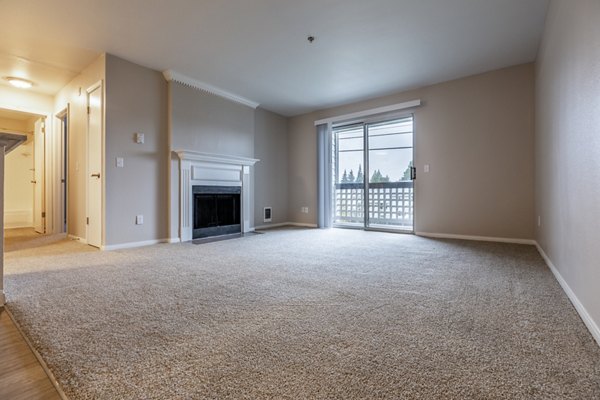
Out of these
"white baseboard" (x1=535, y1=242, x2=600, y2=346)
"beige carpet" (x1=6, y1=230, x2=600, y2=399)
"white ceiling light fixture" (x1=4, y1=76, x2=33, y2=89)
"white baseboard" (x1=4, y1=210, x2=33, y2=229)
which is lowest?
"beige carpet" (x1=6, y1=230, x2=600, y2=399)

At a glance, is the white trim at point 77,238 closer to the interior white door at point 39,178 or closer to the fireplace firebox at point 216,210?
the interior white door at point 39,178

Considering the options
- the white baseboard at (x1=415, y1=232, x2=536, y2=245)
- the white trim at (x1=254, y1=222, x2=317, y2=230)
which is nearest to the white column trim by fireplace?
the white trim at (x1=254, y1=222, x2=317, y2=230)

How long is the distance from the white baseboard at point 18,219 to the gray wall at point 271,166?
494 centimetres

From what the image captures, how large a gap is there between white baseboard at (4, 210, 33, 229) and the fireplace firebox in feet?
14.8

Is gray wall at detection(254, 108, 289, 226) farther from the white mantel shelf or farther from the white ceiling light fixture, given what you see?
the white ceiling light fixture

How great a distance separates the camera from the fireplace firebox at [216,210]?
4461mm

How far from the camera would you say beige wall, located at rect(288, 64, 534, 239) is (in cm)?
388

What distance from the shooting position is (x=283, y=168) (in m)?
6.39

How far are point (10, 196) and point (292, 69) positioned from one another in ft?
21.1

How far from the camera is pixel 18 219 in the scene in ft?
19.9

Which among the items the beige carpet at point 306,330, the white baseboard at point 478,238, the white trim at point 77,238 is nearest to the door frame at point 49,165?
the white trim at point 77,238

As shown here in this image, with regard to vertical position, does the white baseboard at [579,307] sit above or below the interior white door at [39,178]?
below

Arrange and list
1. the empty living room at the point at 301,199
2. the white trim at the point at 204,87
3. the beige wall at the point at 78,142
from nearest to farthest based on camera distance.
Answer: the empty living room at the point at 301,199 → the beige wall at the point at 78,142 → the white trim at the point at 204,87

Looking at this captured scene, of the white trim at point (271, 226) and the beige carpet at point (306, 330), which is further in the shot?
the white trim at point (271, 226)
